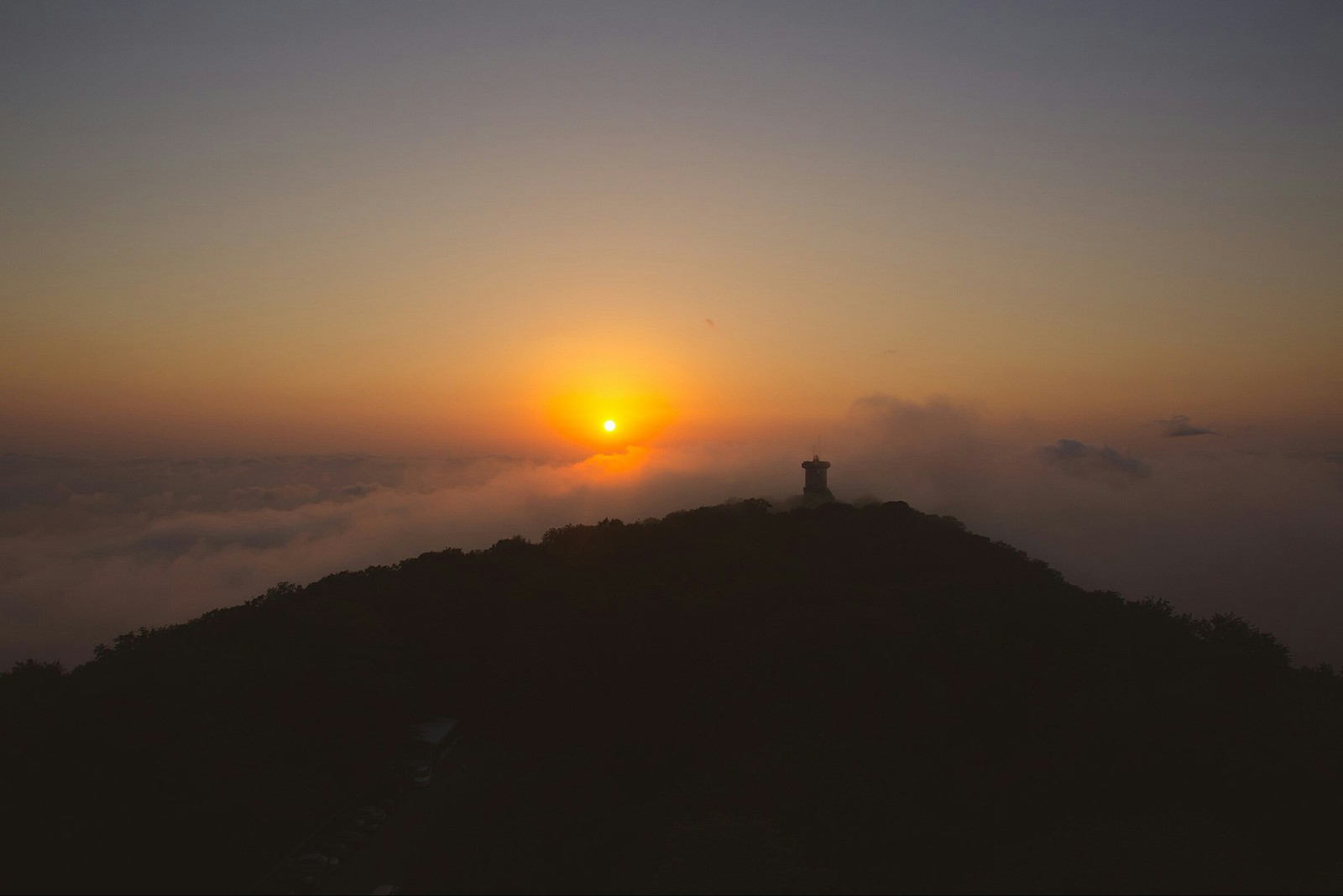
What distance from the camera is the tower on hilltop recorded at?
174ft

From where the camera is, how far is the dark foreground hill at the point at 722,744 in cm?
1415

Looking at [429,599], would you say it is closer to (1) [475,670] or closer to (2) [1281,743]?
(1) [475,670]

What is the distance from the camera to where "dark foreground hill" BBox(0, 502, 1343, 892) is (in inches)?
557

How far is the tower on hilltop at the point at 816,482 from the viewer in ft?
174

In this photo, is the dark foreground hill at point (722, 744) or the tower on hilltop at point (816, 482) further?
the tower on hilltop at point (816, 482)

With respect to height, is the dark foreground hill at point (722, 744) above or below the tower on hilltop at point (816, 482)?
below

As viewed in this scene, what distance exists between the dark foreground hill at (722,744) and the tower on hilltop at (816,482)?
24.1m

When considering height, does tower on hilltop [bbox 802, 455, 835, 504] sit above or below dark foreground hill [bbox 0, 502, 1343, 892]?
above

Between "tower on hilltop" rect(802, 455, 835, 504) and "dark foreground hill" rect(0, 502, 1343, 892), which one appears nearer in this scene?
"dark foreground hill" rect(0, 502, 1343, 892)

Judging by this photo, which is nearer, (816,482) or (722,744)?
(722,744)

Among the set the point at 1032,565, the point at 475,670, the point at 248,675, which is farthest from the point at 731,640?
the point at 1032,565

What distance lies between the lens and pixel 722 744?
723 inches

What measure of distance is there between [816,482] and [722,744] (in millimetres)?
36534

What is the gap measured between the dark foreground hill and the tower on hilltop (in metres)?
24.1
